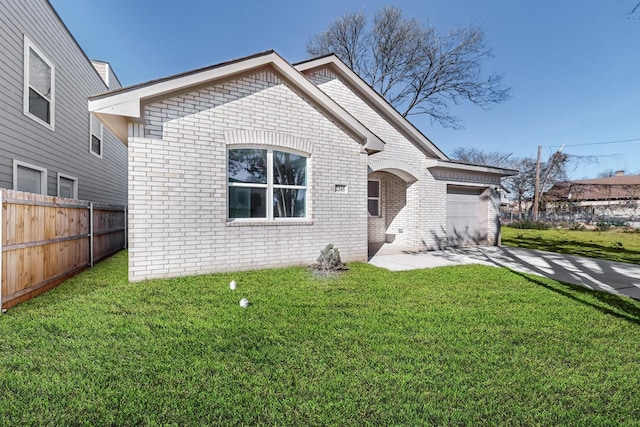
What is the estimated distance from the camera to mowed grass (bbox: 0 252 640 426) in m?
2.10

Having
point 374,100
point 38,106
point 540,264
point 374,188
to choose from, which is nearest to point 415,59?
point 374,100

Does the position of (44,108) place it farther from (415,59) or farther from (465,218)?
(415,59)

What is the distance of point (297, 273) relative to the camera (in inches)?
252

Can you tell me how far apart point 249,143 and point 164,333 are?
14.5ft

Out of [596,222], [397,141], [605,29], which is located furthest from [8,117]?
[596,222]

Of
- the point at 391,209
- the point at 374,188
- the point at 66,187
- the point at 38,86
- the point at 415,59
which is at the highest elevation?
the point at 415,59

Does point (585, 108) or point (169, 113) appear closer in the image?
point (169, 113)

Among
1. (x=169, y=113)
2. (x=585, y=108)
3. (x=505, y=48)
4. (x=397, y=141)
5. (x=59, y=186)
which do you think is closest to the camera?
(x=169, y=113)

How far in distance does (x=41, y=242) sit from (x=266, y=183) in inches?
174

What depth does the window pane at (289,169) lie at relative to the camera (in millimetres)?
6969

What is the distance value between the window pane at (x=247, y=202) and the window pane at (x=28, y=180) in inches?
215

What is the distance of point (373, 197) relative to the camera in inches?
465

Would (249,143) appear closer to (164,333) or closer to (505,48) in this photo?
(164,333)

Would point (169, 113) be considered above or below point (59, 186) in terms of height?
above
